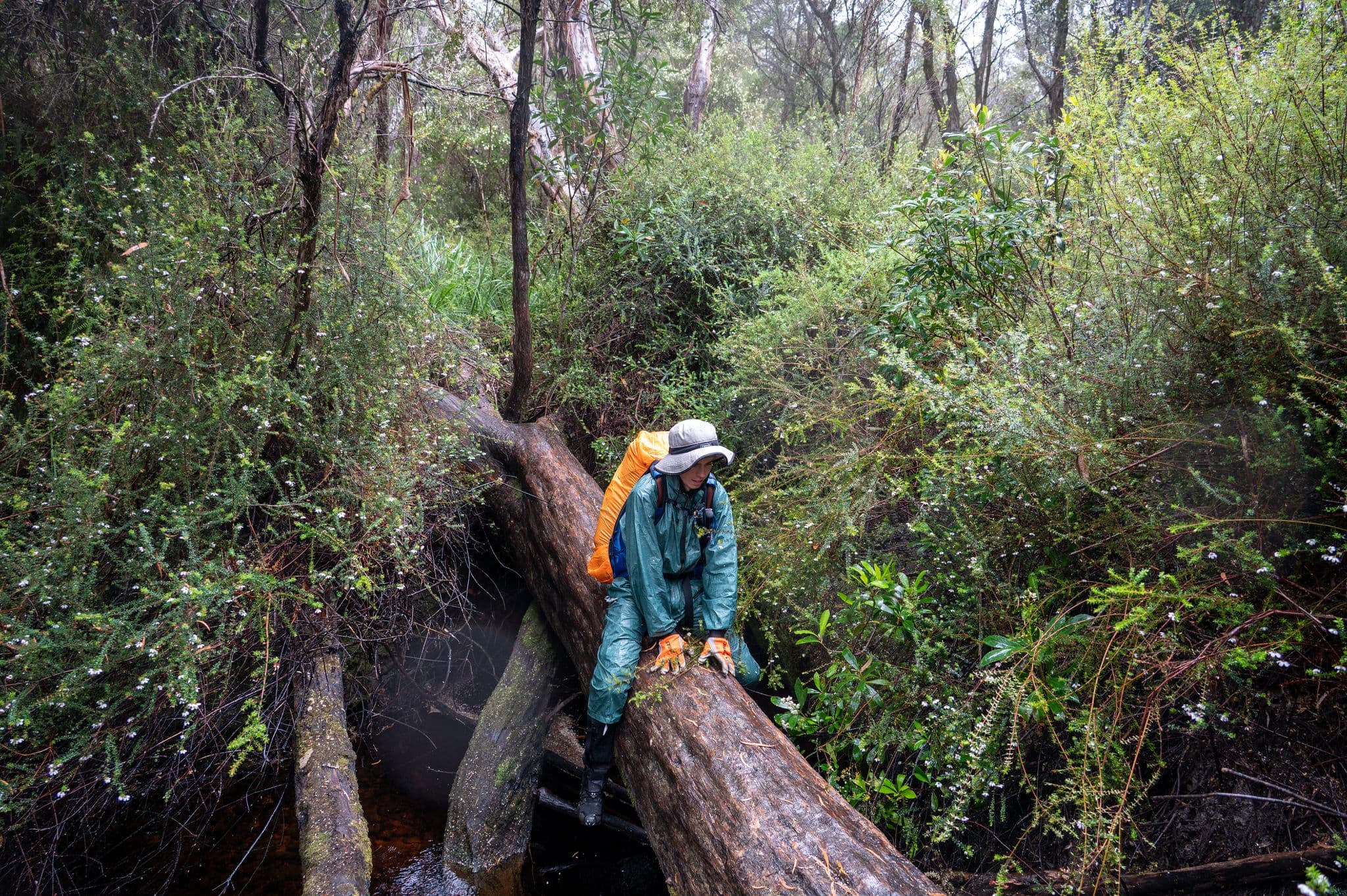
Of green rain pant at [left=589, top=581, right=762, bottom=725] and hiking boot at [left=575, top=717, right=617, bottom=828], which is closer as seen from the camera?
green rain pant at [left=589, top=581, right=762, bottom=725]

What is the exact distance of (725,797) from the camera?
274 centimetres

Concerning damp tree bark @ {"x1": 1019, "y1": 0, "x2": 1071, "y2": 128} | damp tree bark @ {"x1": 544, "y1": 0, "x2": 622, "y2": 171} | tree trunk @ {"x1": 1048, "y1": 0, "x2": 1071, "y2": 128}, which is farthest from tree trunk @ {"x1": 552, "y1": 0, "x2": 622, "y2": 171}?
tree trunk @ {"x1": 1048, "y1": 0, "x2": 1071, "y2": 128}

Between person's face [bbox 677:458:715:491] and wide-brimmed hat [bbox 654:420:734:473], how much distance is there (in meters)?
0.05

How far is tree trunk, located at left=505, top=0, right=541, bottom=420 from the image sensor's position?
482 centimetres

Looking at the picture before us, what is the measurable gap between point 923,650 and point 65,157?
617 cm

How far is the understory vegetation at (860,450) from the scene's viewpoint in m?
2.48

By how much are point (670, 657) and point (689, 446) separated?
3.35ft

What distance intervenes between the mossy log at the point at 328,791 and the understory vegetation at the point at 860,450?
169 mm

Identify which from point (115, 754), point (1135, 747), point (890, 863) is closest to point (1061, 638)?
point (1135, 747)

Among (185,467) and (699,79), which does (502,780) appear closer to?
(185,467)

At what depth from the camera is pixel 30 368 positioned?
427cm

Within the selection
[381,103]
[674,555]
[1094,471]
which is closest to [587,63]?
[381,103]

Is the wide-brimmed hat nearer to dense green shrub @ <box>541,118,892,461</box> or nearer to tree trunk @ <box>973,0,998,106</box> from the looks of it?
dense green shrub @ <box>541,118,892,461</box>

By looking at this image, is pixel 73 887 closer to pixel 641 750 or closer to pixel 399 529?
pixel 399 529
